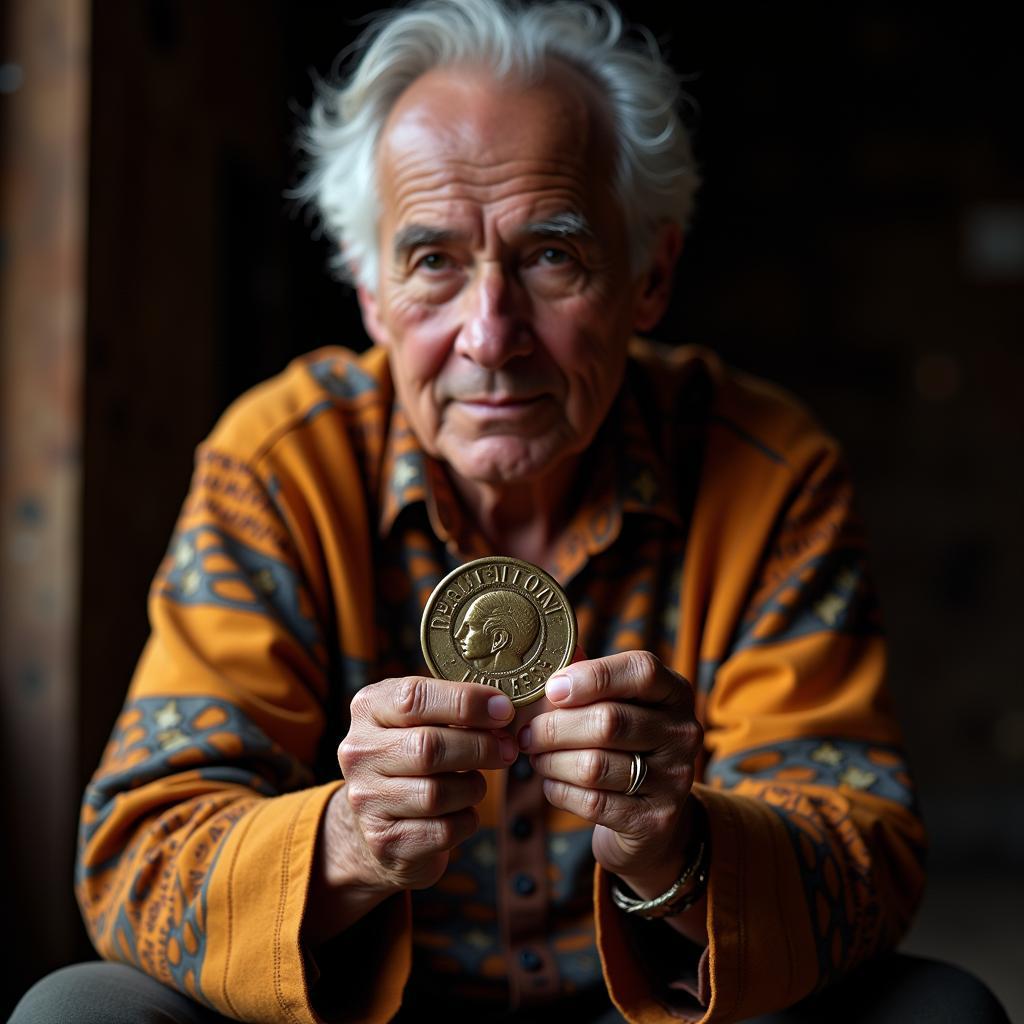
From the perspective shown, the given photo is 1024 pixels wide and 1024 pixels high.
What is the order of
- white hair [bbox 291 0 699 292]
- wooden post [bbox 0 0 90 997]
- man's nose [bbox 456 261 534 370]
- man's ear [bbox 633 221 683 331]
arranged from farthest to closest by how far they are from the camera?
wooden post [bbox 0 0 90 997]
man's ear [bbox 633 221 683 331]
white hair [bbox 291 0 699 292]
man's nose [bbox 456 261 534 370]

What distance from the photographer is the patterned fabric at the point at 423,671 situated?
1.31 m

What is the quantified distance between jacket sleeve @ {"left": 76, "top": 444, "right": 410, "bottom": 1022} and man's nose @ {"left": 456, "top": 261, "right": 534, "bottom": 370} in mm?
363

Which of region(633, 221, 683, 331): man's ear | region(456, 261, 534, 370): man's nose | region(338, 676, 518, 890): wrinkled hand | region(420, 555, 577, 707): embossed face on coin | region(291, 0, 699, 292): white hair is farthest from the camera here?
region(633, 221, 683, 331): man's ear

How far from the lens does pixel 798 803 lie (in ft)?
4.70

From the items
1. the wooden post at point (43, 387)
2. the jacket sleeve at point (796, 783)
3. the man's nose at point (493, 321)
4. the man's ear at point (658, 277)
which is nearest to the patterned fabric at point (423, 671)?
the jacket sleeve at point (796, 783)

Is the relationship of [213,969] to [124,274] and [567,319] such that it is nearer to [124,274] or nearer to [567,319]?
[567,319]

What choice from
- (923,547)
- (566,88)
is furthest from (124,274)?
(923,547)

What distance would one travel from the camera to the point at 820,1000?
4.66 feet

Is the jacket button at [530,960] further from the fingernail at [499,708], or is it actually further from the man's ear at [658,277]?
the man's ear at [658,277]

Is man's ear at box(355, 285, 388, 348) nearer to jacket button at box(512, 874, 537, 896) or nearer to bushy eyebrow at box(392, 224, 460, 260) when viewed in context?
bushy eyebrow at box(392, 224, 460, 260)

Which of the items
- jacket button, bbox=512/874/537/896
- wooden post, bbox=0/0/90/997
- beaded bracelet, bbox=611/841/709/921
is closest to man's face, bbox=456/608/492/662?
beaded bracelet, bbox=611/841/709/921

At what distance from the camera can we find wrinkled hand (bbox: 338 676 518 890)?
109cm

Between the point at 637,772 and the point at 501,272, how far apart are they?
2.15 ft

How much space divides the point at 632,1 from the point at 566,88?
313 cm
